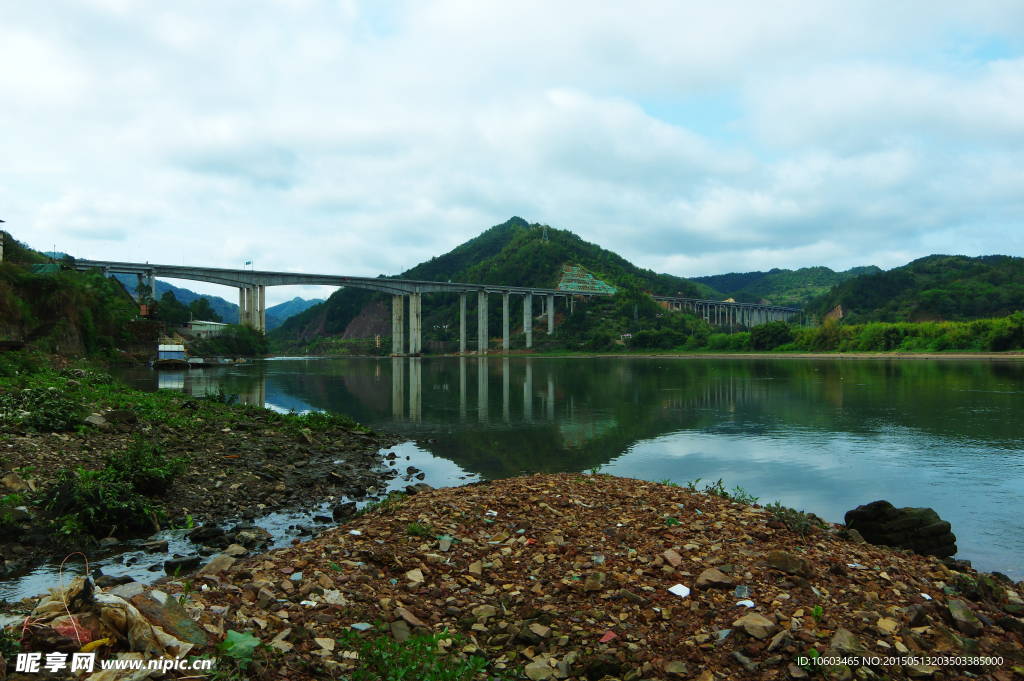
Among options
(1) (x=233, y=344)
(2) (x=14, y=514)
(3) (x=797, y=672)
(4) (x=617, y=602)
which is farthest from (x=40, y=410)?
(1) (x=233, y=344)

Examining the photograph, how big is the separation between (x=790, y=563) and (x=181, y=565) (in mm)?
7426

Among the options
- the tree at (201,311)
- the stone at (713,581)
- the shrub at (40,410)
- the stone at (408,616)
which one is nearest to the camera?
the stone at (408,616)

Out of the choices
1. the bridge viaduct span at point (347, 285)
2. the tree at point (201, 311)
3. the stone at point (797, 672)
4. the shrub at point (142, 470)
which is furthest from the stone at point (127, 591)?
the tree at point (201, 311)

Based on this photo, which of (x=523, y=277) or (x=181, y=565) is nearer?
(x=181, y=565)

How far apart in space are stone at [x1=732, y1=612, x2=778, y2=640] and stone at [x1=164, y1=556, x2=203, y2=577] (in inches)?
259

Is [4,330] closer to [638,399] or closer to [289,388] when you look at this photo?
[289,388]

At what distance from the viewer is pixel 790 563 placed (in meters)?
6.07

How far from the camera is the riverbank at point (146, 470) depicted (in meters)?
8.38

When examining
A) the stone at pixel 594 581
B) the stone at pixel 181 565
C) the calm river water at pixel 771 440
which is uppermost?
the stone at pixel 594 581

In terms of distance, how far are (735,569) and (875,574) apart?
5.23 ft

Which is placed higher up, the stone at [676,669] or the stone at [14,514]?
the stone at [14,514]

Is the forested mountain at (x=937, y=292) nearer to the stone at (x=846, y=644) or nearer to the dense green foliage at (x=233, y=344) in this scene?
Answer: the dense green foliage at (x=233, y=344)

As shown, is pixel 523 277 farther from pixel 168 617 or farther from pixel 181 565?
pixel 168 617

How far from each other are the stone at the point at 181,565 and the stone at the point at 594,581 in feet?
16.8
